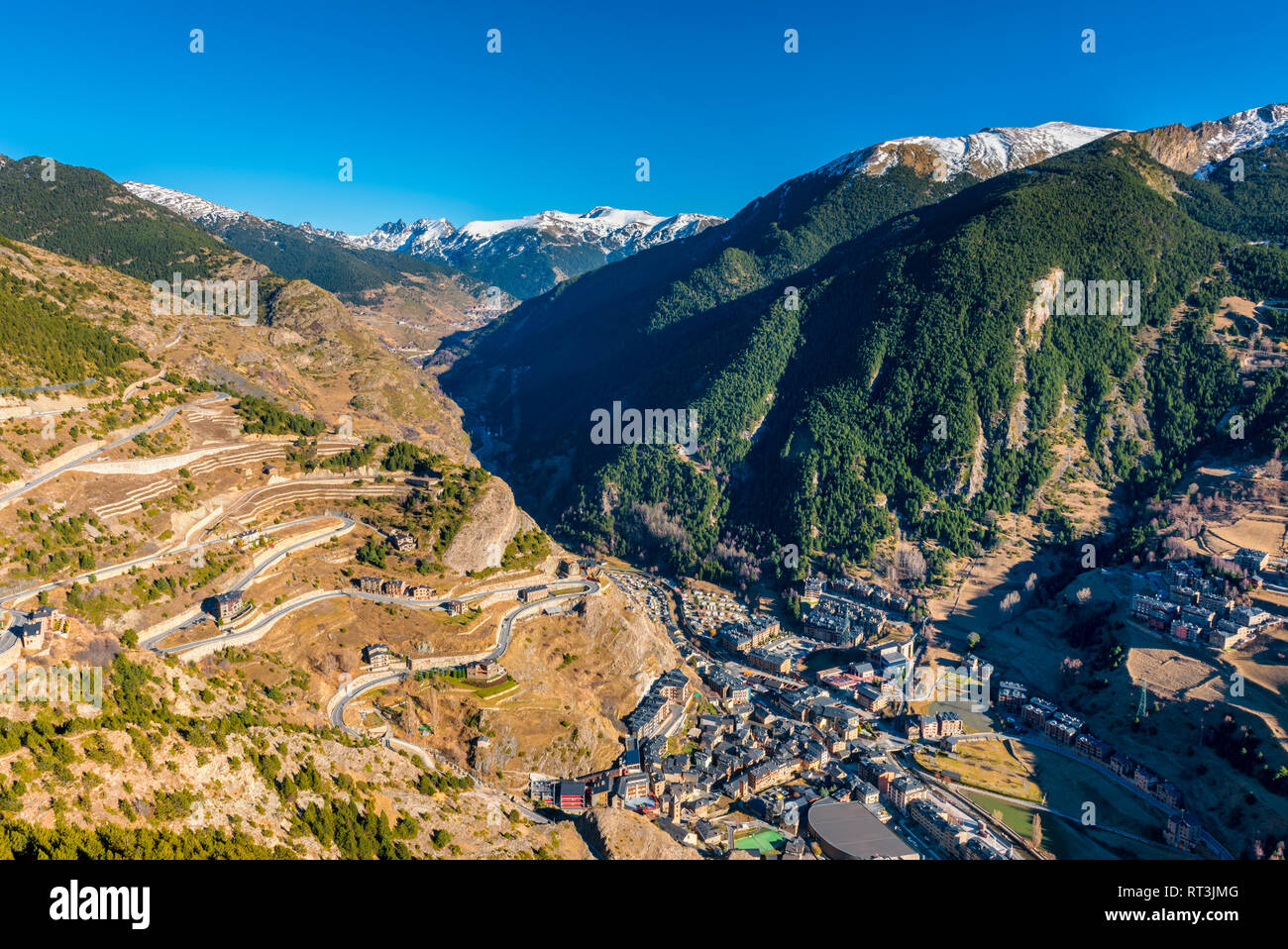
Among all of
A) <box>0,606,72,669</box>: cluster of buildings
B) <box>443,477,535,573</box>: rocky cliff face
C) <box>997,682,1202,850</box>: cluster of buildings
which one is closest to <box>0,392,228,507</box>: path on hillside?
<box>0,606,72,669</box>: cluster of buildings

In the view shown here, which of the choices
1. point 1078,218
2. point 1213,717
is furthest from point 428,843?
point 1078,218

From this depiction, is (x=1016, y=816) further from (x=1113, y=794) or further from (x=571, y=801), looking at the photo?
(x=571, y=801)

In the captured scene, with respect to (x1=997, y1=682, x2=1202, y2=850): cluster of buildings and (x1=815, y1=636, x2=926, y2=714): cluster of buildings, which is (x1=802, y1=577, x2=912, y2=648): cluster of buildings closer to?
(x1=815, y1=636, x2=926, y2=714): cluster of buildings

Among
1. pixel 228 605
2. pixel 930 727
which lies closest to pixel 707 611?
pixel 930 727

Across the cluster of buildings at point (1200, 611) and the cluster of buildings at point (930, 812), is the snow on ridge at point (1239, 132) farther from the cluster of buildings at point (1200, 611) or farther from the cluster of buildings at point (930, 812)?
the cluster of buildings at point (930, 812)

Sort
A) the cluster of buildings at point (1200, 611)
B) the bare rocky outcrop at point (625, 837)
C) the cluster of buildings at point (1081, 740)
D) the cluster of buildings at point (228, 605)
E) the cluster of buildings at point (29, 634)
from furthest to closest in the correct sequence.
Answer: the cluster of buildings at point (1200, 611)
the cluster of buildings at point (1081, 740)
the cluster of buildings at point (228, 605)
the bare rocky outcrop at point (625, 837)
the cluster of buildings at point (29, 634)

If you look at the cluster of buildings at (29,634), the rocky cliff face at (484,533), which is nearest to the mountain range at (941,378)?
the rocky cliff face at (484,533)
